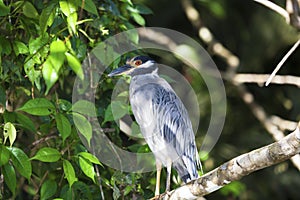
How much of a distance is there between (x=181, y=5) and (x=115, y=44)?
8.44 ft

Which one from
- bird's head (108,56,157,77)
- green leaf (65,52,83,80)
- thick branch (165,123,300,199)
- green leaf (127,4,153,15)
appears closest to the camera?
thick branch (165,123,300,199)

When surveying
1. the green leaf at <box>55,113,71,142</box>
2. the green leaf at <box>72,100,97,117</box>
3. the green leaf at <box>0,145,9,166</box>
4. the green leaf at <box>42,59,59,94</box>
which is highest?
the green leaf at <box>42,59,59,94</box>

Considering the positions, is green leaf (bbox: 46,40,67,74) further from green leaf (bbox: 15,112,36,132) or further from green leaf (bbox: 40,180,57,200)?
green leaf (bbox: 40,180,57,200)

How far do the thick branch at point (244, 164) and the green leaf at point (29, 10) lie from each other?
36.9 inches

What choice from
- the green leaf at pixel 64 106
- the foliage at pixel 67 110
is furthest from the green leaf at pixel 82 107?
the green leaf at pixel 64 106

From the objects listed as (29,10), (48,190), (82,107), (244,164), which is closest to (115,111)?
(82,107)

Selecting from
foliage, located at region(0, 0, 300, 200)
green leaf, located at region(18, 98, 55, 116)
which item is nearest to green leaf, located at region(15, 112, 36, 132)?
foliage, located at region(0, 0, 300, 200)

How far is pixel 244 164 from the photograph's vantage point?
2168 millimetres

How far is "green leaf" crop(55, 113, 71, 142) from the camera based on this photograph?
239cm

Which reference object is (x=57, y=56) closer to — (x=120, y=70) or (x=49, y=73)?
(x=49, y=73)

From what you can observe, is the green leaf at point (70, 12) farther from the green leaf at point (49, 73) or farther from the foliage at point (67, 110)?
the green leaf at point (49, 73)

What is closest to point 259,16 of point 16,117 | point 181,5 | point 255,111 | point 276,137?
point 181,5

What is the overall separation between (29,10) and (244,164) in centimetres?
112

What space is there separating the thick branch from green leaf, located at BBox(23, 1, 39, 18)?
937 mm
